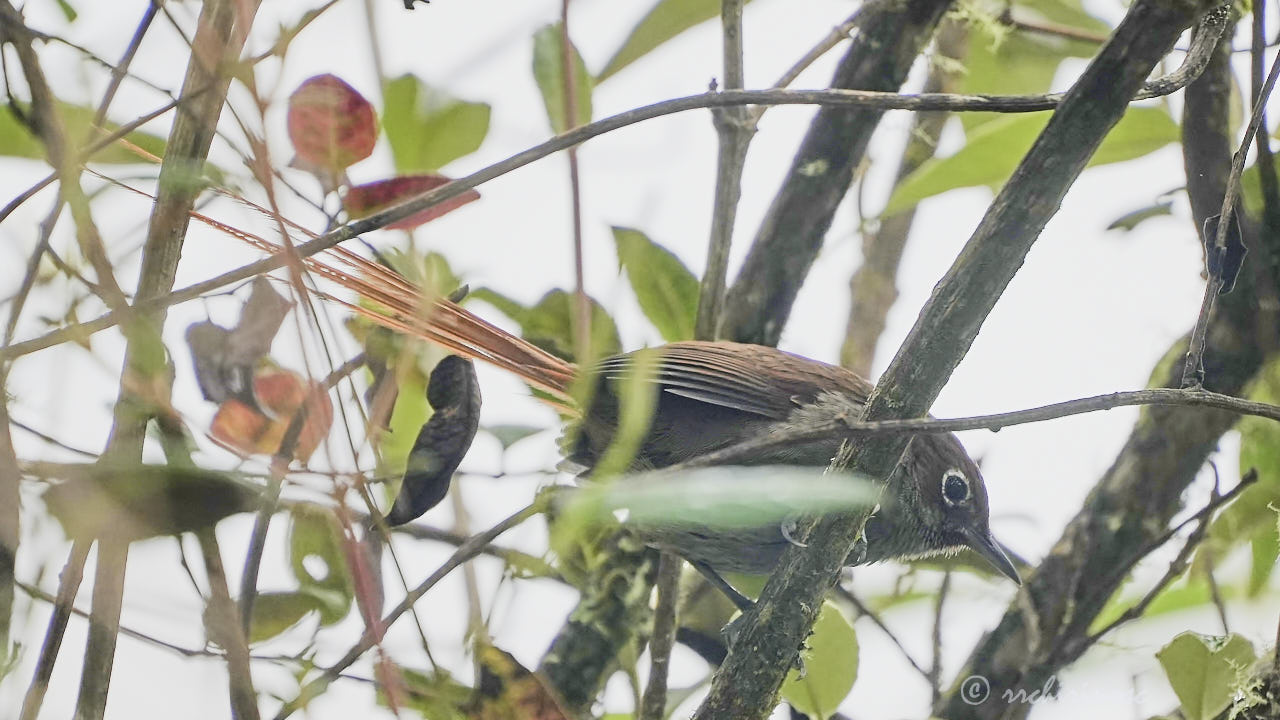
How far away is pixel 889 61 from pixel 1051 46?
357mm

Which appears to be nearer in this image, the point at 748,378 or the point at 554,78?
the point at 554,78

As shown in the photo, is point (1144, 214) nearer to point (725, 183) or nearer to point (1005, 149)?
point (1005, 149)

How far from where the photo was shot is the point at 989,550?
2590 mm

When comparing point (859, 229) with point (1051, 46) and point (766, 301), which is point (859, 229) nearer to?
point (766, 301)

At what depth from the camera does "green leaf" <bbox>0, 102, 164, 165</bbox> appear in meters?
1.09

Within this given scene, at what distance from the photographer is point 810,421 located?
7.72 feet

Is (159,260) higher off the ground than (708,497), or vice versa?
(159,260)

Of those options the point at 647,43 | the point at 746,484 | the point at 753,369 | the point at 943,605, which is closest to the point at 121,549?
the point at 746,484

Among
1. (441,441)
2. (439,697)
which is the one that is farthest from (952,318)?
(439,697)

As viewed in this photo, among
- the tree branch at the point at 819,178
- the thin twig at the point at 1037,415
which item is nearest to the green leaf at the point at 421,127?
the thin twig at the point at 1037,415

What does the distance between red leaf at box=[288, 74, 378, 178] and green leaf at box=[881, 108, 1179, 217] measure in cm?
115

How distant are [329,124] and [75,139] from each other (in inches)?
11.7

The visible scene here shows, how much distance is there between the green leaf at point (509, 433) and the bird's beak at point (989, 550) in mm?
1146

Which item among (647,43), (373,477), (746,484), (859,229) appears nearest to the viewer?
(746,484)
